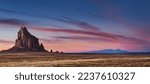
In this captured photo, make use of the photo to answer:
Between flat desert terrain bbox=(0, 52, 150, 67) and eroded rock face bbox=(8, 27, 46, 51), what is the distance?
0.04m

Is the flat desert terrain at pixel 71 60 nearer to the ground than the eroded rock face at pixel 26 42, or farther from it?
nearer to the ground

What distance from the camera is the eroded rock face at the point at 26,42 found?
3986 millimetres

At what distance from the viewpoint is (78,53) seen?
13.1 ft

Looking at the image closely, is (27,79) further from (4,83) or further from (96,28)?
(96,28)

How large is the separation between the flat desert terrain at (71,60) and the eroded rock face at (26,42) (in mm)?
41

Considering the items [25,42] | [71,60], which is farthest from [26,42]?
[71,60]

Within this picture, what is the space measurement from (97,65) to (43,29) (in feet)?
1.39

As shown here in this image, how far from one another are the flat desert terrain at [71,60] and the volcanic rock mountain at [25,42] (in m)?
0.04

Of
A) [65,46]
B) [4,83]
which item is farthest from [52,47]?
[4,83]

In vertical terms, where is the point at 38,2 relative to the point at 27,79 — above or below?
above

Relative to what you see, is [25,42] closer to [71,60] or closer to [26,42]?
[26,42]

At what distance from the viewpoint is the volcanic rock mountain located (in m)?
3.99

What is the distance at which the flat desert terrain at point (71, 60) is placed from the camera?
3.97 metres

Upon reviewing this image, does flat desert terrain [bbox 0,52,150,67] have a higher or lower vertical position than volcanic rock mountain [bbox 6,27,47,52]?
lower
